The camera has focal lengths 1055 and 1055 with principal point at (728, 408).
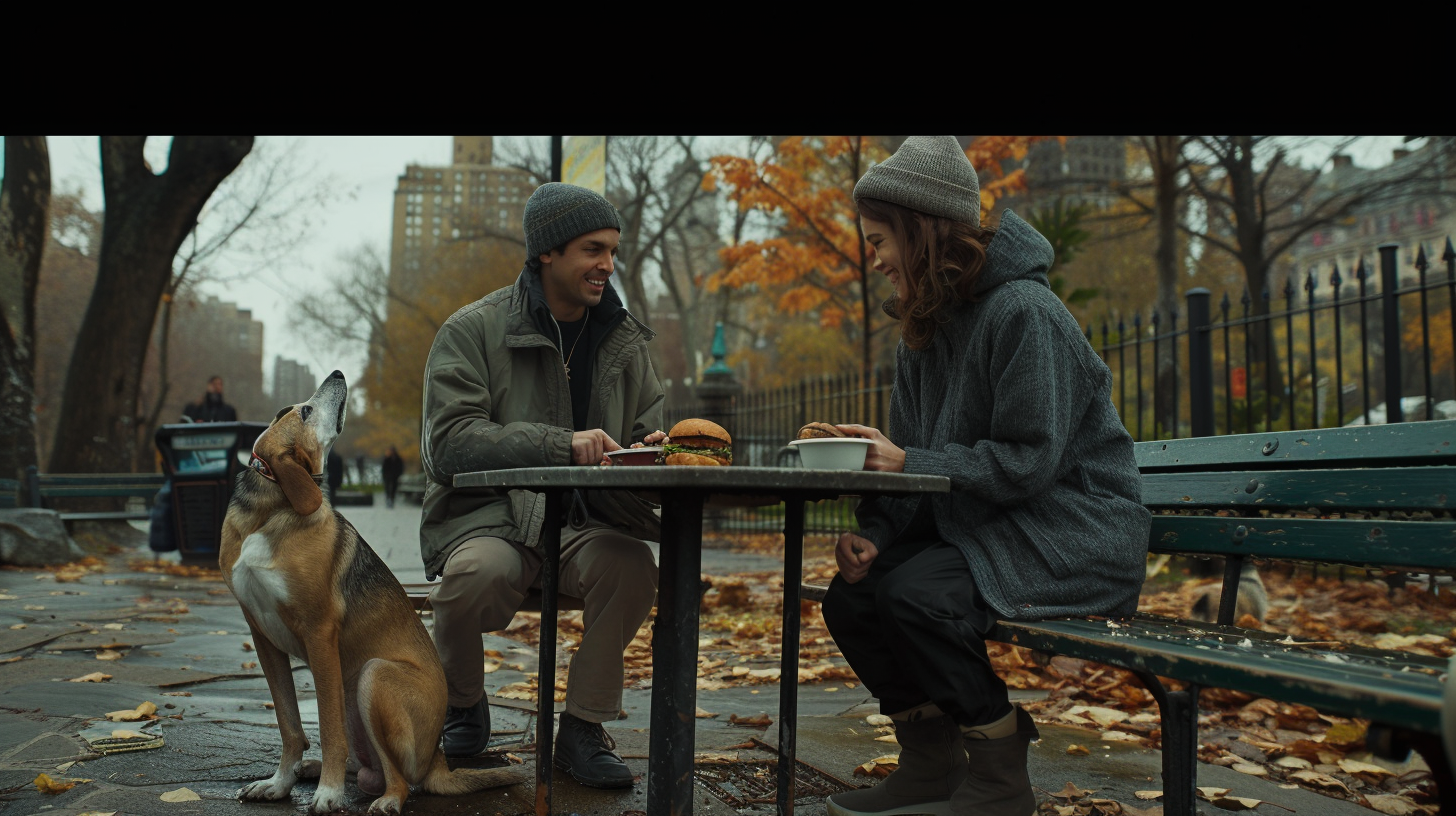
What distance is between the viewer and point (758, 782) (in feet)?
11.0

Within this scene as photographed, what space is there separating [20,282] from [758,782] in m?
13.6

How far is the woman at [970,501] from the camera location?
2.58 meters

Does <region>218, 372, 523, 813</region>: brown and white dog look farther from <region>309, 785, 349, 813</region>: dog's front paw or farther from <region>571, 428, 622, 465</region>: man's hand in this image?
<region>571, 428, 622, 465</region>: man's hand

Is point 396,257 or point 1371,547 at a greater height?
point 396,257

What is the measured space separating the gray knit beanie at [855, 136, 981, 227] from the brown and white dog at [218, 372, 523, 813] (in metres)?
1.80

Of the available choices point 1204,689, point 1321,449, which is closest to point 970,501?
point 1321,449

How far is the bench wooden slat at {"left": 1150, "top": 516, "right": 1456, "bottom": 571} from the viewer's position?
238 cm

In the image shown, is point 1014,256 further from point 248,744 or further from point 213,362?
point 213,362

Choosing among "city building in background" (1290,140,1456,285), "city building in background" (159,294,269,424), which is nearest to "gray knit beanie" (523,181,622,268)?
"city building in background" (159,294,269,424)
